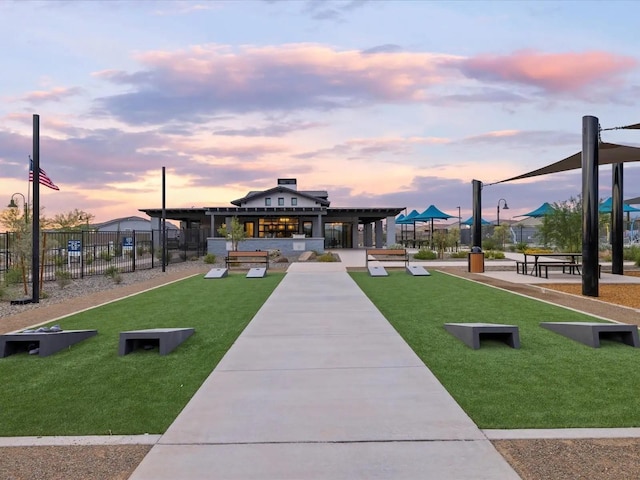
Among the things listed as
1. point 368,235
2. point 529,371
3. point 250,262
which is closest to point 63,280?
point 250,262

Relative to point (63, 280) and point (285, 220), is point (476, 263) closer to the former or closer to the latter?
point (63, 280)

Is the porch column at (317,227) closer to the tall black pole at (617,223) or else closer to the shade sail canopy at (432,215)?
the shade sail canopy at (432,215)

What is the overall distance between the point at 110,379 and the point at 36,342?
2475mm

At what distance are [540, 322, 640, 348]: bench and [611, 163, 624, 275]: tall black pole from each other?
1357 cm

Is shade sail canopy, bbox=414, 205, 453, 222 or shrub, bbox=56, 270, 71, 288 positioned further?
shade sail canopy, bbox=414, 205, 453, 222

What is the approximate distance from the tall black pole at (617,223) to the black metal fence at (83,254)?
20882mm

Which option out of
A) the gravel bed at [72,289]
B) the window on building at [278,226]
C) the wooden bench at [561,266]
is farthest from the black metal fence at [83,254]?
the wooden bench at [561,266]

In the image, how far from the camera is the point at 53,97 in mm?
19156

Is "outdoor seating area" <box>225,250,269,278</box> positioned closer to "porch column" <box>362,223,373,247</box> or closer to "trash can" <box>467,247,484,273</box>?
"trash can" <box>467,247,484,273</box>

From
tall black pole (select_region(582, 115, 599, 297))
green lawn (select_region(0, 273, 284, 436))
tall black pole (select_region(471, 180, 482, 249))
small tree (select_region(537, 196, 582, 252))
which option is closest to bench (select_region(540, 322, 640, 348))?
green lawn (select_region(0, 273, 284, 436))

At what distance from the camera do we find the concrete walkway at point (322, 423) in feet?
10.3

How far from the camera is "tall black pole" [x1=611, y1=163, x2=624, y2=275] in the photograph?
1827 centimetres

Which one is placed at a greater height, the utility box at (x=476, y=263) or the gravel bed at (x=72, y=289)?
the utility box at (x=476, y=263)

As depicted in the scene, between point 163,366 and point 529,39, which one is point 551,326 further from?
point 529,39
